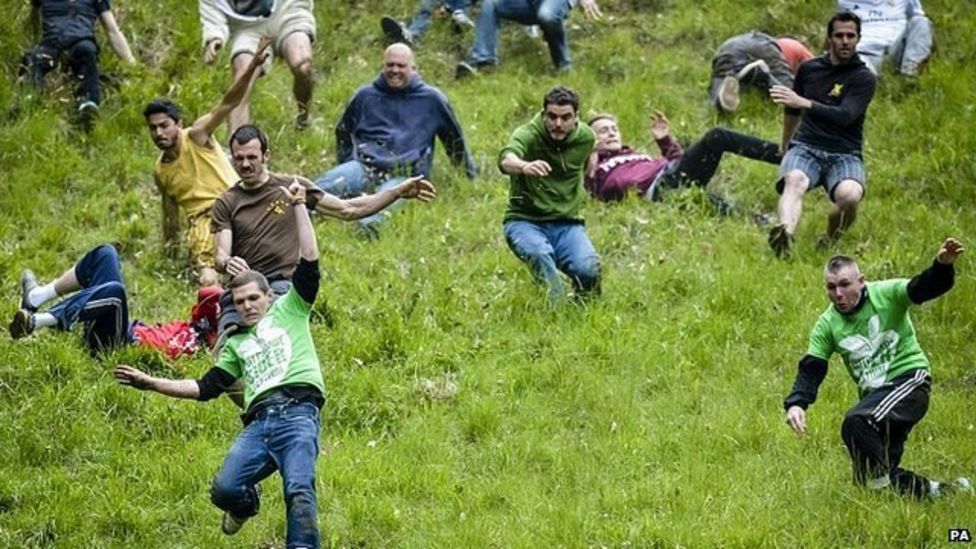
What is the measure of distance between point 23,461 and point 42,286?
6.05 feet

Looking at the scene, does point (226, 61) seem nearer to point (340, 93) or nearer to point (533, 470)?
point (340, 93)

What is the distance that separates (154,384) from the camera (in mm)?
7359

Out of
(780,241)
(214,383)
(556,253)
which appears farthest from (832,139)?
(214,383)

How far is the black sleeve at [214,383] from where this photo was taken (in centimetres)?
759

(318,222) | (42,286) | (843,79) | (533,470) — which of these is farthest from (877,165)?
(42,286)

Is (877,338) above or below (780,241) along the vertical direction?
above

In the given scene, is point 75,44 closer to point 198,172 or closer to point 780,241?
point 198,172

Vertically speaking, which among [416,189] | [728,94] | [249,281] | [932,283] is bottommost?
[728,94]

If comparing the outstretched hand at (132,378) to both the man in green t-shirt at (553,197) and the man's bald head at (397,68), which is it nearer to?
the man in green t-shirt at (553,197)

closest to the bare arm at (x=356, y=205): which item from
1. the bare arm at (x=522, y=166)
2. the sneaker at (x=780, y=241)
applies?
the bare arm at (x=522, y=166)

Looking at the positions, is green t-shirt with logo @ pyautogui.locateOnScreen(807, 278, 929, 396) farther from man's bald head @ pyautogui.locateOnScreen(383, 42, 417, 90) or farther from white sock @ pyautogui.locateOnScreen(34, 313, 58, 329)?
man's bald head @ pyautogui.locateOnScreen(383, 42, 417, 90)

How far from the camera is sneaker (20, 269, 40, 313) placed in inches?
389

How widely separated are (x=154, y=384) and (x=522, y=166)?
11.6ft

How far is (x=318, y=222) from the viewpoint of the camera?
11.8m
